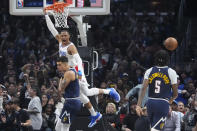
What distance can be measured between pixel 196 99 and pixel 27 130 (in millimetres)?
4454

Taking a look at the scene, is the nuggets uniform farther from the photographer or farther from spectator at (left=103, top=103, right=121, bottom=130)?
the photographer

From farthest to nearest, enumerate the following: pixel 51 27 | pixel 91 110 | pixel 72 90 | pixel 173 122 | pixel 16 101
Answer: pixel 16 101 → pixel 173 122 → pixel 51 27 → pixel 91 110 → pixel 72 90

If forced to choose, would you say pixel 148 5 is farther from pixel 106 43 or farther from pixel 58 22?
pixel 58 22

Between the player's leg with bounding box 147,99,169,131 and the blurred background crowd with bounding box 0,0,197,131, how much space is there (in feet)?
4.96

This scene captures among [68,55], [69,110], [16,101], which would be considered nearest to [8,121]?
[16,101]

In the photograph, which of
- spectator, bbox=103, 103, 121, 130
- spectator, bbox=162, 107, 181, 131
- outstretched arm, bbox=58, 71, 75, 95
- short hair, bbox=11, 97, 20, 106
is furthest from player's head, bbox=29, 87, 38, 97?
outstretched arm, bbox=58, 71, 75, 95

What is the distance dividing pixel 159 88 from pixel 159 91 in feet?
0.19

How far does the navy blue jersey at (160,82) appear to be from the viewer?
11.4m

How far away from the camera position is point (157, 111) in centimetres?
1141

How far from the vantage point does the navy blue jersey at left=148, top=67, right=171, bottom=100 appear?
37.3 feet

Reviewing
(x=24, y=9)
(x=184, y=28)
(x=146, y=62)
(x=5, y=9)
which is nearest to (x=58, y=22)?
(x=24, y=9)

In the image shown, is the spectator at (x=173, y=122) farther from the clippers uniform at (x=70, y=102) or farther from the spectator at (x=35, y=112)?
the spectator at (x=35, y=112)

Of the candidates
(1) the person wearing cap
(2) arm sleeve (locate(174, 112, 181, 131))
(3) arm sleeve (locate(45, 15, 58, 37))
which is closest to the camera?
(3) arm sleeve (locate(45, 15, 58, 37))

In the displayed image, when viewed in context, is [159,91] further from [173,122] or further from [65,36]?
[173,122]
